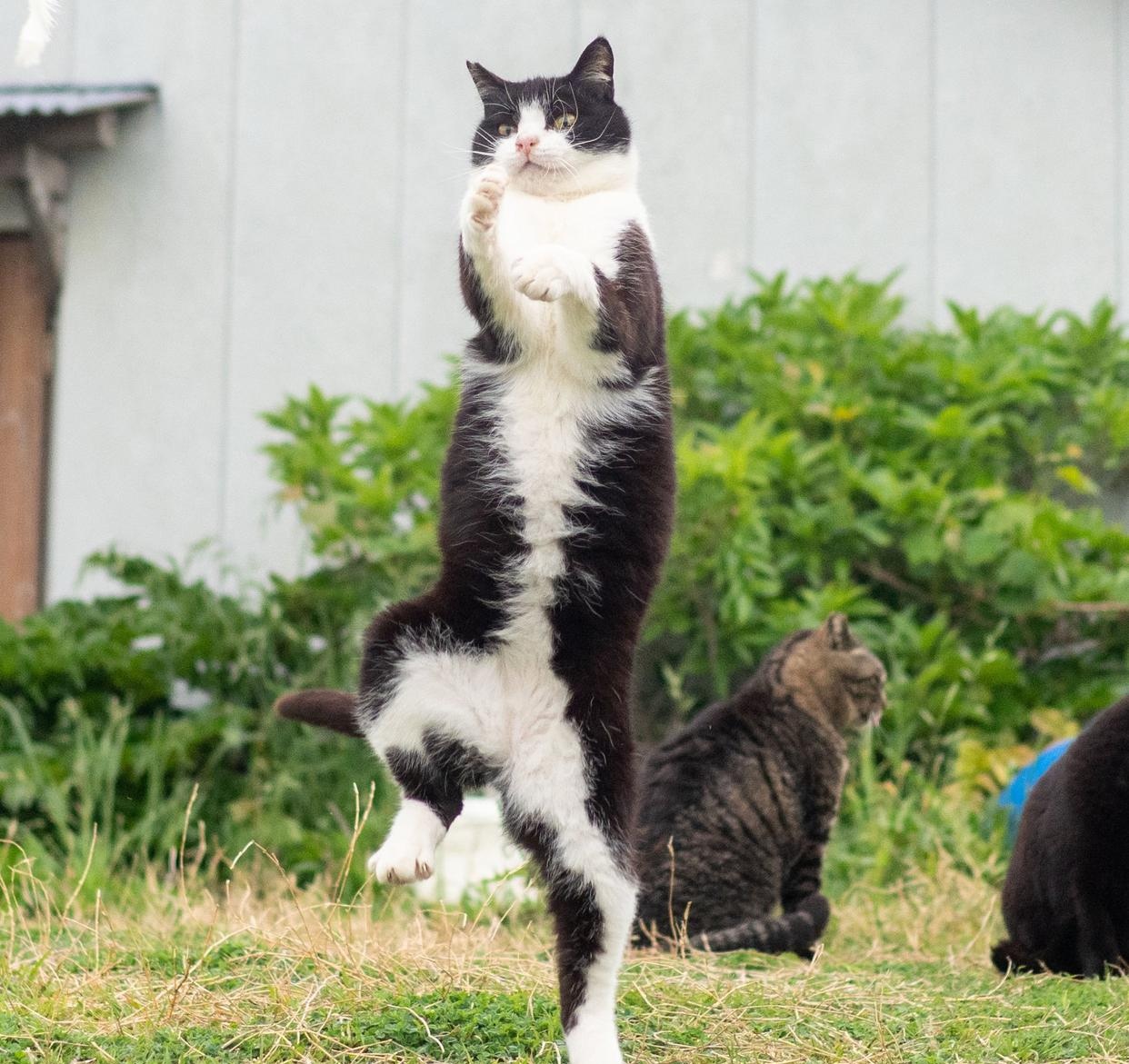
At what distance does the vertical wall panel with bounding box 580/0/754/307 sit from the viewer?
6562 mm

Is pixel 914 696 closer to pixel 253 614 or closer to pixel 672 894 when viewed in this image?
pixel 672 894

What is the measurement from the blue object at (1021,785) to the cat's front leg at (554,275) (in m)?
2.80

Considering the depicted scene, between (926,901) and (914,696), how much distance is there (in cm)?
103

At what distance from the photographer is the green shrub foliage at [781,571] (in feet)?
17.4

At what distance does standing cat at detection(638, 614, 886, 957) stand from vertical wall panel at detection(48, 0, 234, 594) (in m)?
3.60

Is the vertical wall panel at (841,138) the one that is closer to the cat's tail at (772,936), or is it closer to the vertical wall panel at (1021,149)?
the vertical wall panel at (1021,149)

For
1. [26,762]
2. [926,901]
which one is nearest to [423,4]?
[26,762]

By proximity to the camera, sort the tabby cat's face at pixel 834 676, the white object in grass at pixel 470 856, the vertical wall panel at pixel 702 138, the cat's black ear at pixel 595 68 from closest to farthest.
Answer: the cat's black ear at pixel 595 68 < the tabby cat's face at pixel 834 676 < the white object in grass at pixel 470 856 < the vertical wall panel at pixel 702 138

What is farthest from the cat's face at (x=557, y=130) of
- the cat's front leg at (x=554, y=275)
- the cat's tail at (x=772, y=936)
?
the cat's tail at (x=772, y=936)

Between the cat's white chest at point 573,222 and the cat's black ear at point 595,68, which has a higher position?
the cat's black ear at point 595,68

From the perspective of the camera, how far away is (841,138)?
6.55 m

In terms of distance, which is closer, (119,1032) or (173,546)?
(119,1032)

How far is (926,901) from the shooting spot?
438 cm


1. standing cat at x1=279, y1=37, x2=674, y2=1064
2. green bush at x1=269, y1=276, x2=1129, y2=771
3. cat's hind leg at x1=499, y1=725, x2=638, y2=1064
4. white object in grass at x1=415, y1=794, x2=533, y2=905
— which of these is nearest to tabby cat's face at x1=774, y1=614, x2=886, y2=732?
green bush at x1=269, y1=276, x2=1129, y2=771
